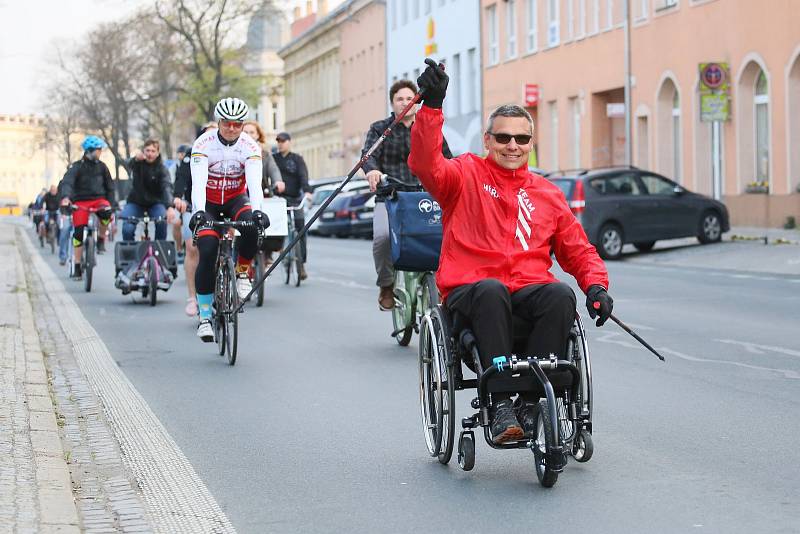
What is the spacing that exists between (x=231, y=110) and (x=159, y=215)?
265 inches

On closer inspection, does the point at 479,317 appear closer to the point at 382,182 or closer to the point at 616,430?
the point at 616,430

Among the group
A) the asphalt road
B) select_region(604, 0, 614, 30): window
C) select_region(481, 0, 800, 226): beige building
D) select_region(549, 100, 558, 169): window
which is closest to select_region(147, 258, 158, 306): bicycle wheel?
the asphalt road

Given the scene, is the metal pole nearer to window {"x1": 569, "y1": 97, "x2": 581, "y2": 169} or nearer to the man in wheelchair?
window {"x1": 569, "y1": 97, "x2": 581, "y2": 169}

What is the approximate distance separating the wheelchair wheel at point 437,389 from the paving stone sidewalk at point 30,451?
156cm

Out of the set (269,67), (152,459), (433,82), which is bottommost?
(152,459)

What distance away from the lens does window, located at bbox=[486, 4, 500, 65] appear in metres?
55.2

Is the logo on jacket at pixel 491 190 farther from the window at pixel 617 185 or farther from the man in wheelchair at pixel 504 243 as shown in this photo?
the window at pixel 617 185

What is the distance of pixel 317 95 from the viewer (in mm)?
94500

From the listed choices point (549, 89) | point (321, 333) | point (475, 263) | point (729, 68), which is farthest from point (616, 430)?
point (549, 89)

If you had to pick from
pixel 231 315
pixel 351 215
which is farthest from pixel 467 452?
pixel 351 215

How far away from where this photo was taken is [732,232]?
32719 mm

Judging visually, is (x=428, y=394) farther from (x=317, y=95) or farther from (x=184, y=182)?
(x=317, y=95)

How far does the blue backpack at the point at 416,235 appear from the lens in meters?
9.86

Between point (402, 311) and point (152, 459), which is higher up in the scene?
point (402, 311)
